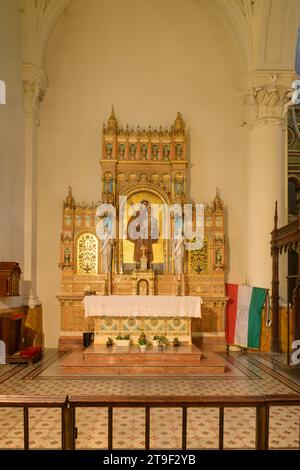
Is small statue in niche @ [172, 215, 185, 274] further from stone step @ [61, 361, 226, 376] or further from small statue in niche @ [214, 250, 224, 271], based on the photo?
stone step @ [61, 361, 226, 376]

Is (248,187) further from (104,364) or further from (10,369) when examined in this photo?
(10,369)

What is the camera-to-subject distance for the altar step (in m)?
10.2

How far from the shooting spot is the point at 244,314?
13258mm

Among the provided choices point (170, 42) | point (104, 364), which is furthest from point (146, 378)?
point (170, 42)

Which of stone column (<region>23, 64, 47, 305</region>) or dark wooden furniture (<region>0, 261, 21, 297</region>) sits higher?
stone column (<region>23, 64, 47, 305</region>)

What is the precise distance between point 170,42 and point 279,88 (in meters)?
3.62

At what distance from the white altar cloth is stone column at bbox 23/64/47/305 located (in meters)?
2.62

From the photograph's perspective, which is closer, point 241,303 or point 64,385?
point 64,385

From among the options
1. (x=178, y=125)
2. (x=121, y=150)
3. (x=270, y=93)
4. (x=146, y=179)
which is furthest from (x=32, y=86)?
(x=270, y=93)

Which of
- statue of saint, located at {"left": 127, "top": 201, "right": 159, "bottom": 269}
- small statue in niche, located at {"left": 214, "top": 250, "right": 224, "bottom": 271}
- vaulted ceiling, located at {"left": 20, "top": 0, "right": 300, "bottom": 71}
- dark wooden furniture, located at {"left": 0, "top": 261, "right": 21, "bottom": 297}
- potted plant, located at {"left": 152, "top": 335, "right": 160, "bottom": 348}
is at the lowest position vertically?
potted plant, located at {"left": 152, "top": 335, "right": 160, "bottom": 348}

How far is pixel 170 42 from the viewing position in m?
14.6

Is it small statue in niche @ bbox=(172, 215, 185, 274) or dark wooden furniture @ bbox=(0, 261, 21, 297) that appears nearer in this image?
dark wooden furniture @ bbox=(0, 261, 21, 297)

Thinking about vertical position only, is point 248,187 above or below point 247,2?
below

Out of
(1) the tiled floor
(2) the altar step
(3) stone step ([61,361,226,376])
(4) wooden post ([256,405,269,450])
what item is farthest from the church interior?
(4) wooden post ([256,405,269,450])
